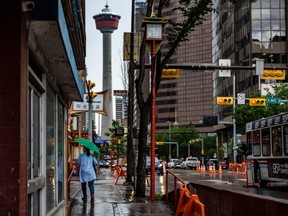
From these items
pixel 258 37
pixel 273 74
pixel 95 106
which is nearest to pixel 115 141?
pixel 258 37

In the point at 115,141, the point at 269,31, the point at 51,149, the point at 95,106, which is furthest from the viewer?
the point at 269,31

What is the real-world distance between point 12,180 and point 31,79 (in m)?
3.04

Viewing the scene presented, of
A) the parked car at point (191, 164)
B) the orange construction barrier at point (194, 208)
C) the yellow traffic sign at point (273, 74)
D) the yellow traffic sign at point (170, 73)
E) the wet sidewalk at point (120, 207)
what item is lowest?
the parked car at point (191, 164)

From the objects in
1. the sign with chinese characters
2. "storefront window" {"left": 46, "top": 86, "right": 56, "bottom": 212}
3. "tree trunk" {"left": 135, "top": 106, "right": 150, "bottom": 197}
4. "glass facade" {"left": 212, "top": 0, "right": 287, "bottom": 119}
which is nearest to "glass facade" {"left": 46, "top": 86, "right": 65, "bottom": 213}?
"storefront window" {"left": 46, "top": 86, "right": 56, "bottom": 212}

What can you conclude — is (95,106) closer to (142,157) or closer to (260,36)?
(142,157)

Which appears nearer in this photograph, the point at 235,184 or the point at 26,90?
the point at 26,90

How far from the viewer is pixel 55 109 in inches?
517

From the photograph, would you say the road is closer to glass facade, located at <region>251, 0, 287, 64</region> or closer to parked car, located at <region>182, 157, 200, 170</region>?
parked car, located at <region>182, 157, 200, 170</region>

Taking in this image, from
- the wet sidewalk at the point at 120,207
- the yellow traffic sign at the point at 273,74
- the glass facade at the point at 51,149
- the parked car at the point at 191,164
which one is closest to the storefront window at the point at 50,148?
the glass facade at the point at 51,149

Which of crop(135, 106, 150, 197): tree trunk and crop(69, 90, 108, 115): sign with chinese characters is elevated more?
crop(69, 90, 108, 115): sign with chinese characters

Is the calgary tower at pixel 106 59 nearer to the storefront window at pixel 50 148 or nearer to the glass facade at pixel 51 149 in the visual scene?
the glass facade at pixel 51 149

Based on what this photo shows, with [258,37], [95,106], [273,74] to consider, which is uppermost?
[258,37]

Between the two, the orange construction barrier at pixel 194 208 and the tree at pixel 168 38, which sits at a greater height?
the tree at pixel 168 38

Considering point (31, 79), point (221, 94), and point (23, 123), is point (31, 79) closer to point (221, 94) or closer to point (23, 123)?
point (23, 123)
